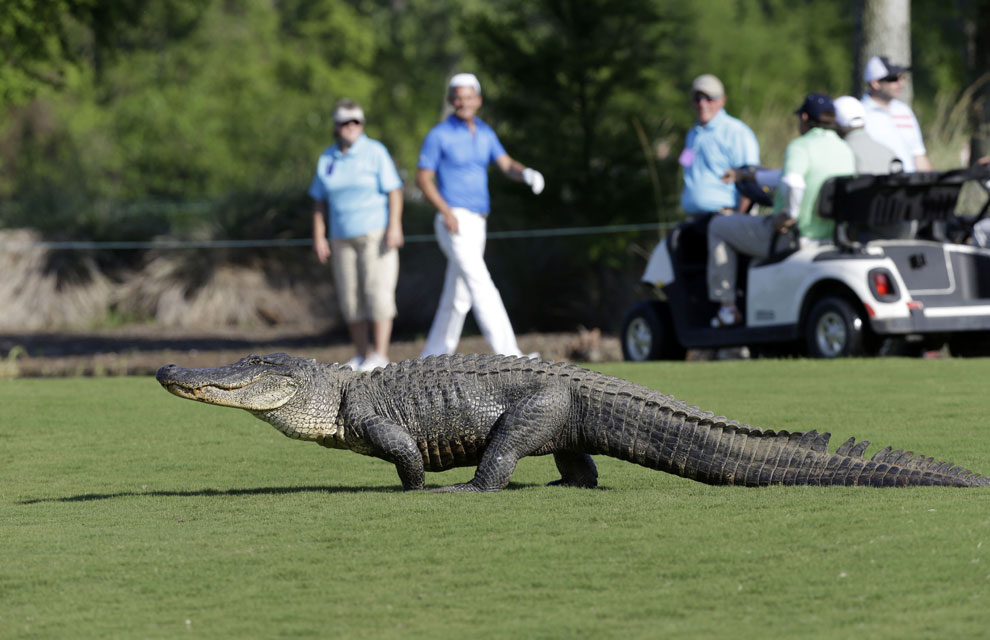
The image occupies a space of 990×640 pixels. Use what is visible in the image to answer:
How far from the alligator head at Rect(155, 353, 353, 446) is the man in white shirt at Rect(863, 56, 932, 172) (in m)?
7.69

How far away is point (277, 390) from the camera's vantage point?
630 centimetres

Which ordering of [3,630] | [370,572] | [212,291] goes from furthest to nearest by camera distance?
[212,291], [370,572], [3,630]

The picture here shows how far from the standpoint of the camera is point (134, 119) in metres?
38.5

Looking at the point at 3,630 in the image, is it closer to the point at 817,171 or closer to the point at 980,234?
the point at 817,171

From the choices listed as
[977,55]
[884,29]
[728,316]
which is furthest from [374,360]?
[977,55]

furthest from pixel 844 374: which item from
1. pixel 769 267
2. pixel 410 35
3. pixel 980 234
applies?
pixel 410 35

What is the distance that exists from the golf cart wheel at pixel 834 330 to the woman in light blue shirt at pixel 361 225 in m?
3.41

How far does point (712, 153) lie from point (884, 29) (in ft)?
15.8

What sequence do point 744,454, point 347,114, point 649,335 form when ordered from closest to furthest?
point 744,454, point 347,114, point 649,335

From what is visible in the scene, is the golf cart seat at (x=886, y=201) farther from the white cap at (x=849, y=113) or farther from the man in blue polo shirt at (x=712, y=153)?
the man in blue polo shirt at (x=712, y=153)

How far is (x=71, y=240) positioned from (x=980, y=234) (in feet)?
48.4

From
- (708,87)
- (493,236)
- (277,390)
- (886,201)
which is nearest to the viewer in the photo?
(277,390)

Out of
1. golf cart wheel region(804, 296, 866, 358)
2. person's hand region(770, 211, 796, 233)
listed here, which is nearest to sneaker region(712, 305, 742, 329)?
golf cart wheel region(804, 296, 866, 358)

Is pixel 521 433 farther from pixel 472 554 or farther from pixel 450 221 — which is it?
pixel 450 221
